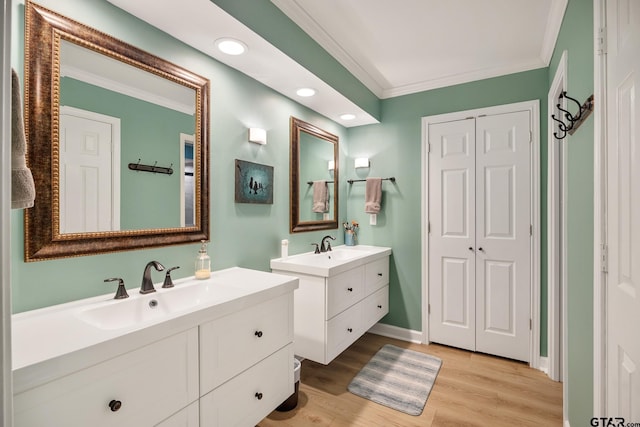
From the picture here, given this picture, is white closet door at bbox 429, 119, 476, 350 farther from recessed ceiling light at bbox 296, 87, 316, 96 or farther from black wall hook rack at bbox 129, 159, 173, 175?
black wall hook rack at bbox 129, 159, 173, 175

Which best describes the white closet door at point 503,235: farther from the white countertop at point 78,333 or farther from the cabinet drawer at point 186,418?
the cabinet drawer at point 186,418

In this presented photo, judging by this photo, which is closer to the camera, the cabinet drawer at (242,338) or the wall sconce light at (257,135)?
the cabinet drawer at (242,338)

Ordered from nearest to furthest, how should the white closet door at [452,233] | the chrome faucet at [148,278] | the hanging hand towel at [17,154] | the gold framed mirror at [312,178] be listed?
the hanging hand towel at [17,154]
the chrome faucet at [148,278]
the gold framed mirror at [312,178]
the white closet door at [452,233]

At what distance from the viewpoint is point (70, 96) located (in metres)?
1.30

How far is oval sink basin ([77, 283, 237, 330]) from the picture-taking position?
1266 mm

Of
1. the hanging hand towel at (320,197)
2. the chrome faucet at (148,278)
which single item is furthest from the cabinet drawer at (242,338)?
the hanging hand towel at (320,197)

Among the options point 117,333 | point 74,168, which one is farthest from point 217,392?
point 74,168

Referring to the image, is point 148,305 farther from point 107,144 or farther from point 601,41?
point 601,41

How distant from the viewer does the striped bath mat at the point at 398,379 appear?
2.12 meters

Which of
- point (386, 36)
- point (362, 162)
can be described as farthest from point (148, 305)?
point (362, 162)

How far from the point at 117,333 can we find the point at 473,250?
109 inches

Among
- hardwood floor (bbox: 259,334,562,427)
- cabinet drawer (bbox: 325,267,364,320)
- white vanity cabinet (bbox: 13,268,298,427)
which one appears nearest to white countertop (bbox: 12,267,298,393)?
white vanity cabinet (bbox: 13,268,298,427)

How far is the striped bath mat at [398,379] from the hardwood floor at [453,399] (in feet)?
0.17

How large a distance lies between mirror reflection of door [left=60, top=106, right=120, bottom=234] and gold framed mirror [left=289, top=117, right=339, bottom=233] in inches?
52.8
